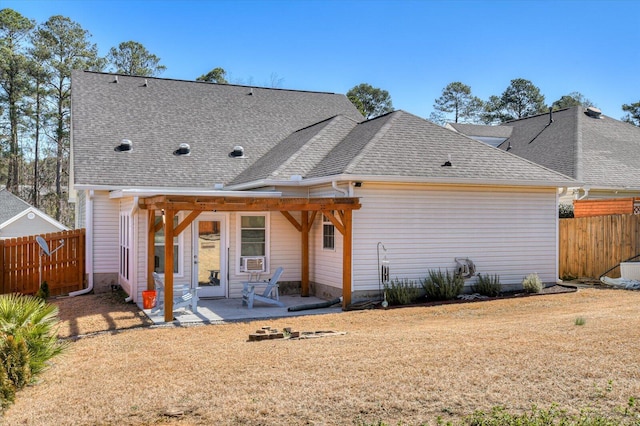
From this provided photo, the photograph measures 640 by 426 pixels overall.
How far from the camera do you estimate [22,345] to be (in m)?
6.68

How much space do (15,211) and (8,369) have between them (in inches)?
996

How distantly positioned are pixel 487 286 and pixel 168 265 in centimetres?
760

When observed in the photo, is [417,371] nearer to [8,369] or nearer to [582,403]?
[582,403]

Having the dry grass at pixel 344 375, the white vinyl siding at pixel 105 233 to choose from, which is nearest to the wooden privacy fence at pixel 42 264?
the white vinyl siding at pixel 105 233

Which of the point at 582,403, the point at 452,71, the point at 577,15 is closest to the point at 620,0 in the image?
the point at 577,15

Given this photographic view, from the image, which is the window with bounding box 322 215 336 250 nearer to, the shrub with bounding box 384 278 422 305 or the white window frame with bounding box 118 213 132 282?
the shrub with bounding box 384 278 422 305

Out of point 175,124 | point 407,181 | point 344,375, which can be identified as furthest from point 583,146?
point 344,375

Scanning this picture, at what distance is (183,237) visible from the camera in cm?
1443

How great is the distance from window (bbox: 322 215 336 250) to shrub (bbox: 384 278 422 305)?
67.9 inches

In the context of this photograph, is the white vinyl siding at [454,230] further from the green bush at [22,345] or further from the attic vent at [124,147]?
the attic vent at [124,147]

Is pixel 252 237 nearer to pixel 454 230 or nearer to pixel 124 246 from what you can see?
pixel 124 246

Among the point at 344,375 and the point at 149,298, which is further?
the point at 149,298

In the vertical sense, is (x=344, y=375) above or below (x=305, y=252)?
below

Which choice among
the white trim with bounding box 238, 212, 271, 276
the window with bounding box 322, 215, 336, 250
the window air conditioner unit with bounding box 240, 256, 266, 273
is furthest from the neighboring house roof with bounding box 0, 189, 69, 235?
the window with bounding box 322, 215, 336, 250
